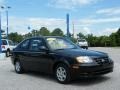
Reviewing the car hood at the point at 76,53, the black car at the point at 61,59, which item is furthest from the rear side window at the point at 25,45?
the car hood at the point at 76,53

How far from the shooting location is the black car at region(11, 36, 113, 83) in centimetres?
935

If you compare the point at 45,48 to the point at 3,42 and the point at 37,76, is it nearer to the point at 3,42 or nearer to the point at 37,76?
the point at 37,76

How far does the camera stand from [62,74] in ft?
32.3

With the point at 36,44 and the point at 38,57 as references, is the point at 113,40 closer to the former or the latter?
the point at 36,44

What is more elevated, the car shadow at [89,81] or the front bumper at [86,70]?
the front bumper at [86,70]

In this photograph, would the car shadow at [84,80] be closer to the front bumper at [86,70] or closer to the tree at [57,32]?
the front bumper at [86,70]

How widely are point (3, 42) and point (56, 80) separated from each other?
19.0 m

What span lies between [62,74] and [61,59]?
495 mm

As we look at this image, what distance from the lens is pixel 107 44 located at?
67125 millimetres

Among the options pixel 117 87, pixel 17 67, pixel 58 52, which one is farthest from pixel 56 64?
pixel 17 67

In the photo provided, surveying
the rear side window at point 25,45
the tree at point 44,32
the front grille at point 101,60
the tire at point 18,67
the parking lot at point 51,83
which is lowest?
the parking lot at point 51,83

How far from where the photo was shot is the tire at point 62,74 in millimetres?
9602

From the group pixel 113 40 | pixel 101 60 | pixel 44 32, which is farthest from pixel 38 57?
pixel 44 32

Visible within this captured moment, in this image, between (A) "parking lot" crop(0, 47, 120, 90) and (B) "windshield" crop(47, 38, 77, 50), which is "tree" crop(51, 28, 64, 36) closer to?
(B) "windshield" crop(47, 38, 77, 50)
